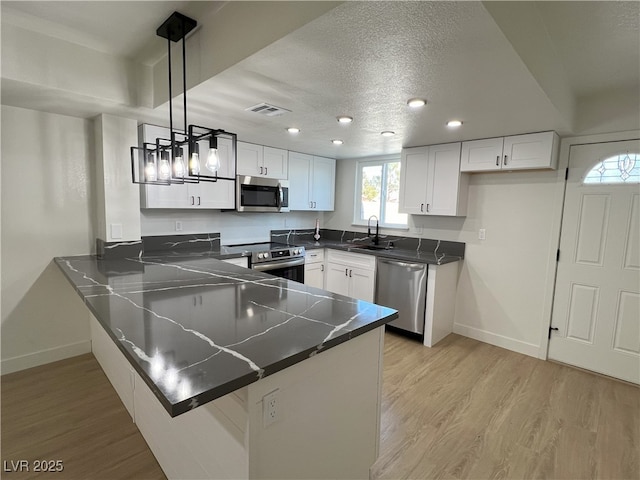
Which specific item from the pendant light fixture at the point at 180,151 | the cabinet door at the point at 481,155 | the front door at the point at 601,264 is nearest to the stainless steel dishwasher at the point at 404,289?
the cabinet door at the point at 481,155

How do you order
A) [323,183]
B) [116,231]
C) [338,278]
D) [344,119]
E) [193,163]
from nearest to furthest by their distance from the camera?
[193,163] < [344,119] < [116,231] < [338,278] < [323,183]

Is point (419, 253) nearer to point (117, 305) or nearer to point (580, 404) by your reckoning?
point (580, 404)

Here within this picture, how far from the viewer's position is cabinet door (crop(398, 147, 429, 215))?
3.68 m

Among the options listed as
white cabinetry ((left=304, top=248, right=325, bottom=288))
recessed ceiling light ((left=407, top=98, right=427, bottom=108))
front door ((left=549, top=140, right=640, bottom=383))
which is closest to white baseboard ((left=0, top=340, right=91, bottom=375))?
white cabinetry ((left=304, top=248, right=325, bottom=288))

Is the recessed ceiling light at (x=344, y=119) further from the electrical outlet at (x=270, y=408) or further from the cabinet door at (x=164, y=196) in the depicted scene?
the electrical outlet at (x=270, y=408)

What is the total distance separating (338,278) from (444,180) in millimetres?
1782

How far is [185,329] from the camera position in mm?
1371

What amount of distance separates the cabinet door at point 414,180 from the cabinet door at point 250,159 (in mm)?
1741

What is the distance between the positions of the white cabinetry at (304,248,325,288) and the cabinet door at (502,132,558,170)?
236 centimetres

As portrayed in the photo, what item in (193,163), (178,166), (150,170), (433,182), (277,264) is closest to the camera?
(193,163)

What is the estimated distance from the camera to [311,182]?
455cm

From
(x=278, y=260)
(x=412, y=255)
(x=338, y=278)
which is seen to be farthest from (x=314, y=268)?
(x=412, y=255)

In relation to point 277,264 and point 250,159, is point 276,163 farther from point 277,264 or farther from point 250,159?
point 277,264

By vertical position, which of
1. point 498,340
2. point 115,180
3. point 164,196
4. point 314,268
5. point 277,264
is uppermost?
point 115,180
